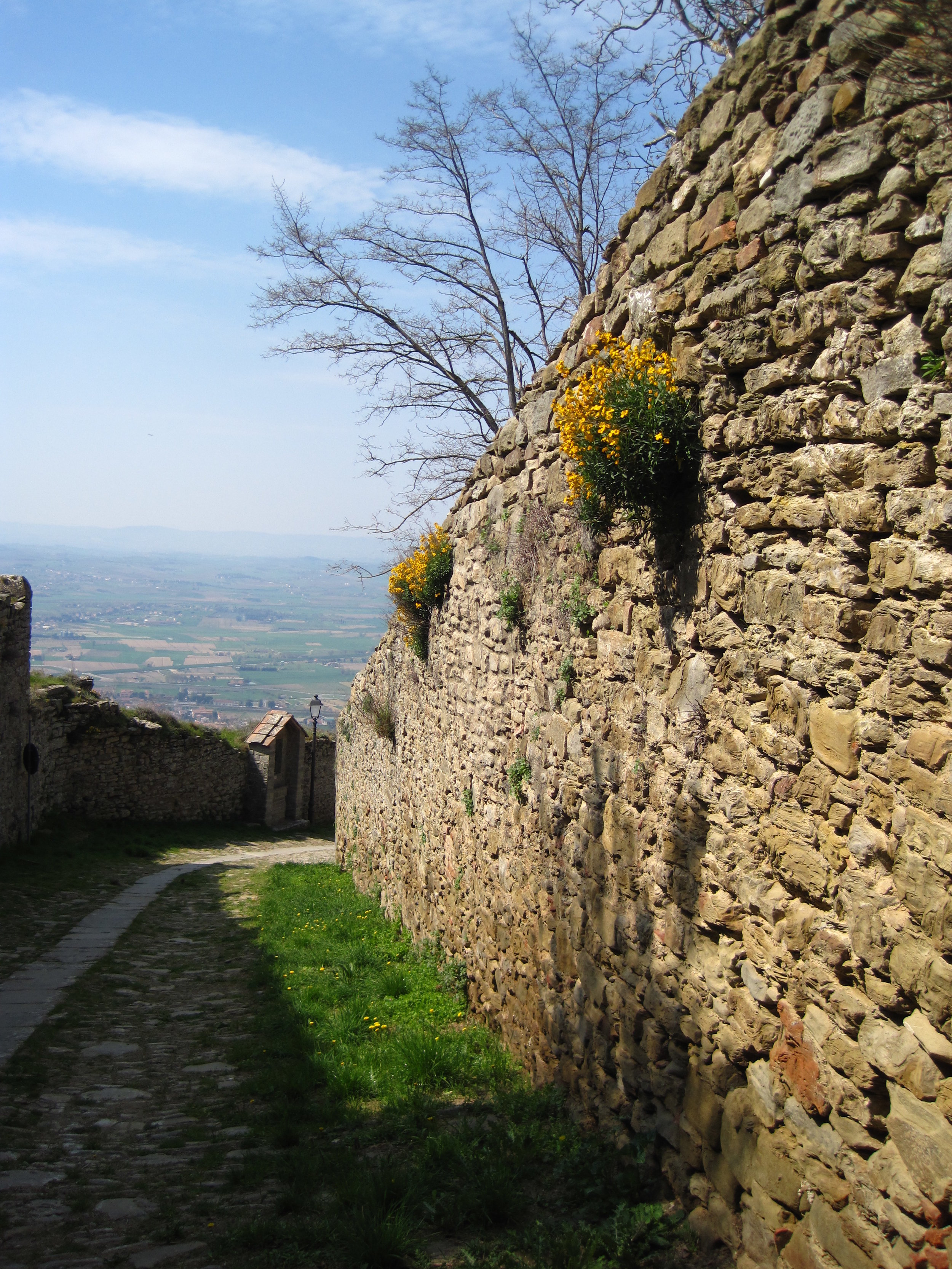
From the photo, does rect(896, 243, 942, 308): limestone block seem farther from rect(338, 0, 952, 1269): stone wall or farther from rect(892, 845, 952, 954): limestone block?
rect(892, 845, 952, 954): limestone block

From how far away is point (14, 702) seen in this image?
14.6m

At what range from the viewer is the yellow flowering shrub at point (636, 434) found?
3.55 meters

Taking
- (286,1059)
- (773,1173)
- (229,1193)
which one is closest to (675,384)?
(773,1173)

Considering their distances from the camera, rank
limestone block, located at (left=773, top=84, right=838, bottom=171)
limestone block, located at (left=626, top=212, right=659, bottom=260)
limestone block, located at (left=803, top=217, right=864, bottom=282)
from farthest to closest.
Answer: limestone block, located at (left=626, top=212, right=659, bottom=260) → limestone block, located at (left=773, top=84, right=838, bottom=171) → limestone block, located at (left=803, top=217, right=864, bottom=282)

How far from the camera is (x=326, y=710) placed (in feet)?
96.0

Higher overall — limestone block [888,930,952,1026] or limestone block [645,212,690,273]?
limestone block [645,212,690,273]

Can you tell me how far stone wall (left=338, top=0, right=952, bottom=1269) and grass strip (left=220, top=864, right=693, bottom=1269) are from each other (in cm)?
25

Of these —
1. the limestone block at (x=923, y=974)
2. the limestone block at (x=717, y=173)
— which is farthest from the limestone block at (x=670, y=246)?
the limestone block at (x=923, y=974)

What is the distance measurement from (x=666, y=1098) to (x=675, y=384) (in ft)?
9.79

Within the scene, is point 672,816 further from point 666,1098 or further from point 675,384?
point 675,384

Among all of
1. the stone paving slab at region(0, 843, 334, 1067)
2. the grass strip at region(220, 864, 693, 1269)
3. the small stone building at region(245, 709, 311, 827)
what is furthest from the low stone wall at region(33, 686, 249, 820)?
the grass strip at region(220, 864, 693, 1269)

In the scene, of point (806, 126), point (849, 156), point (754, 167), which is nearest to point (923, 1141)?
point (849, 156)

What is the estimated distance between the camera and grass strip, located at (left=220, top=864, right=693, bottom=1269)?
339cm

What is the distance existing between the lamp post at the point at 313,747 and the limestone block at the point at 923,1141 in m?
24.1
